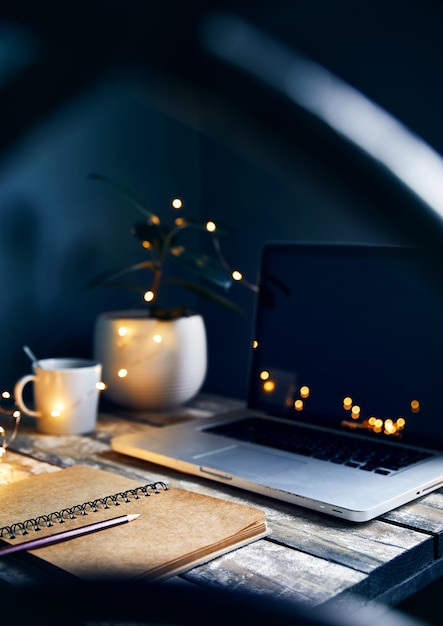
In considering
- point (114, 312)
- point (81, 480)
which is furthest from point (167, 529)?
point (114, 312)

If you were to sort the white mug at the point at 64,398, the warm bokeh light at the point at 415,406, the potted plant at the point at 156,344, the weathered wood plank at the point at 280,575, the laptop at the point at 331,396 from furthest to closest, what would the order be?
the potted plant at the point at 156,344, the white mug at the point at 64,398, the warm bokeh light at the point at 415,406, the laptop at the point at 331,396, the weathered wood plank at the point at 280,575

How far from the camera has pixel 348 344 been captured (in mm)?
1050

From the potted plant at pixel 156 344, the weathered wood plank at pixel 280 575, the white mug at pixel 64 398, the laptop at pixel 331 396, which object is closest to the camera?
the weathered wood plank at pixel 280 575

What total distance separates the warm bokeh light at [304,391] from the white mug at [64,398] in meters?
0.34

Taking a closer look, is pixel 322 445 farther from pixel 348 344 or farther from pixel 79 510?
pixel 79 510

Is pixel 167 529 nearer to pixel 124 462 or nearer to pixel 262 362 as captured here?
pixel 124 462

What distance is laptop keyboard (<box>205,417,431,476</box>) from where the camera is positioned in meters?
0.87

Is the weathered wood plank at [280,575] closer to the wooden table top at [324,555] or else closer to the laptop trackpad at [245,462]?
the wooden table top at [324,555]

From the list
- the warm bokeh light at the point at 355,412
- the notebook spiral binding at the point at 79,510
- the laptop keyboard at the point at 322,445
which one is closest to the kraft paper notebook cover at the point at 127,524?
the notebook spiral binding at the point at 79,510

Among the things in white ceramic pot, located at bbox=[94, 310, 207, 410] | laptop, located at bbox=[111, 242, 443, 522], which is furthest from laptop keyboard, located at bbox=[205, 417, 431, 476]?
white ceramic pot, located at bbox=[94, 310, 207, 410]

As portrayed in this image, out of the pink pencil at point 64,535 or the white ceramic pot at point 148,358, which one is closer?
the pink pencil at point 64,535

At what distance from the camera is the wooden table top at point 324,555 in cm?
57

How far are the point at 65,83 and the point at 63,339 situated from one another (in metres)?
1.19

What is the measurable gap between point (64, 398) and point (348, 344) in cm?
46
